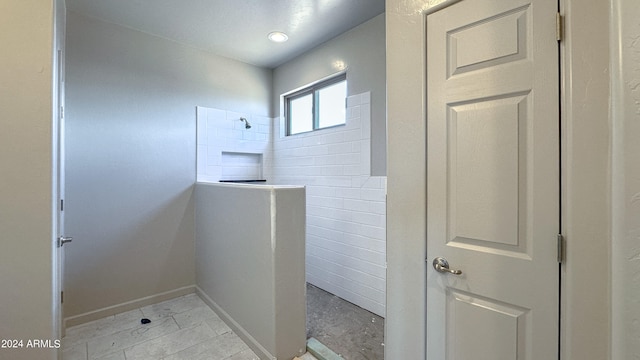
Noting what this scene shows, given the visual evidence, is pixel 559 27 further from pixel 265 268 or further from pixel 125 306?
pixel 125 306

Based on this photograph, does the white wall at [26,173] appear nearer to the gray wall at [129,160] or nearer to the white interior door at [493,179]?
the gray wall at [129,160]

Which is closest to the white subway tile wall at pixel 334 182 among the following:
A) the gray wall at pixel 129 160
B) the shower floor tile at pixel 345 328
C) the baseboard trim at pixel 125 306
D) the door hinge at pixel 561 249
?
the shower floor tile at pixel 345 328

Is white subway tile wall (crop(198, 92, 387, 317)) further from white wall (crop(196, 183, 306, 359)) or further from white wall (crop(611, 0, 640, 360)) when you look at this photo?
white wall (crop(611, 0, 640, 360))

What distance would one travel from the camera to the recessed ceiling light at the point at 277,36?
8.96 feet

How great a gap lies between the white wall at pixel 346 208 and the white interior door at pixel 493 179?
1276mm

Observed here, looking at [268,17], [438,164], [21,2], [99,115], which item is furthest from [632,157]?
[99,115]

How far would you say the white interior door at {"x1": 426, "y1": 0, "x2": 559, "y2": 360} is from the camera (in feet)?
3.11

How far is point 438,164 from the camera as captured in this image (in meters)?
1.19

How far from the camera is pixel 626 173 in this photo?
515 millimetres

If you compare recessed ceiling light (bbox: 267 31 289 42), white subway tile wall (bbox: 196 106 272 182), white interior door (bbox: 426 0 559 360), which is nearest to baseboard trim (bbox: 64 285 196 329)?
white subway tile wall (bbox: 196 106 272 182)

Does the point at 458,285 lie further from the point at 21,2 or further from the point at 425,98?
the point at 21,2

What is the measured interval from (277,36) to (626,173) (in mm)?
2894

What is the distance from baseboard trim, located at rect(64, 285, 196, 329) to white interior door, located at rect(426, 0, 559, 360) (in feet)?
8.63

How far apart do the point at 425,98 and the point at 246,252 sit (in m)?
1.63
